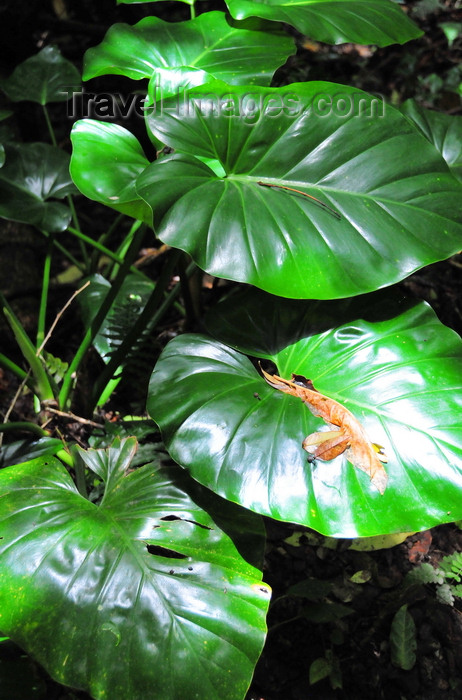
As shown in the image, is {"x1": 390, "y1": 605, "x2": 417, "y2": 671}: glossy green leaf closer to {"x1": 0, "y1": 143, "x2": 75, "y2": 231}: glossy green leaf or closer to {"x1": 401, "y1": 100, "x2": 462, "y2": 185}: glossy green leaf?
{"x1": 401, "y1": 100, "x2": 462, "y2": 185}: glossy green leaf

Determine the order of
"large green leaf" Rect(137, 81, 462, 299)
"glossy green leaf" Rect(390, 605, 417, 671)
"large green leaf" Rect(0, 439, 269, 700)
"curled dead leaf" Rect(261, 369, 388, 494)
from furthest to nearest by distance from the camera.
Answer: "glossy green leaf" Rect(390, 605, 417, 671) < "large green leaf" Rect(137, 81, 462, 299) < "curled dead leaf" Rect(261, 369, 388, 494) < "large green leaf" Rect(0, 439, 269, 700)

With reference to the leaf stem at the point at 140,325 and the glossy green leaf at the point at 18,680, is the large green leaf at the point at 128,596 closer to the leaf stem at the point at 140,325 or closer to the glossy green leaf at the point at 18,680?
the glossy green leaf at the point at 18,680

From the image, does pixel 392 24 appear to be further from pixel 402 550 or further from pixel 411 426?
pixel 402 550

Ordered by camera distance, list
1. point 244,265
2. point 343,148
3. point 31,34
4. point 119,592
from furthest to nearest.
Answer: point 31,34 → point 343,148 → point 244,265 → point 119,592

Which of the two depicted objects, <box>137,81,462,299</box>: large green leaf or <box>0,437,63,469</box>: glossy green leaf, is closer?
<box>137,81,462,299</box>: large green leaf

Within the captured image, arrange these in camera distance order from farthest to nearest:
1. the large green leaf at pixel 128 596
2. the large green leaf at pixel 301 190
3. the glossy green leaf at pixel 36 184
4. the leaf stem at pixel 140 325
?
the glossy green leaf at pixel 36 184 → the leaf stem at pixel 140 325 → the large green leaf at pixel 301 190 → the large green leaf at pixel 128 596

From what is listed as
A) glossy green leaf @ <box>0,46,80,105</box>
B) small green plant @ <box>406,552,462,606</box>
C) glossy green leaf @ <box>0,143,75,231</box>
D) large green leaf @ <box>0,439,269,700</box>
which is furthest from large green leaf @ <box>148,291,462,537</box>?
glossy green leaf @ <box>0,46,80,105</box>

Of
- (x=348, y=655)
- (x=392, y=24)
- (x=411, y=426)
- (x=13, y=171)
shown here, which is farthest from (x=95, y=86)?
(x=348, y=655)

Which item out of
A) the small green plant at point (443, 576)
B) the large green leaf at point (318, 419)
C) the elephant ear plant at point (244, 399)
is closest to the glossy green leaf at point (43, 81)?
the elephant ear plant at point (244, 399)
